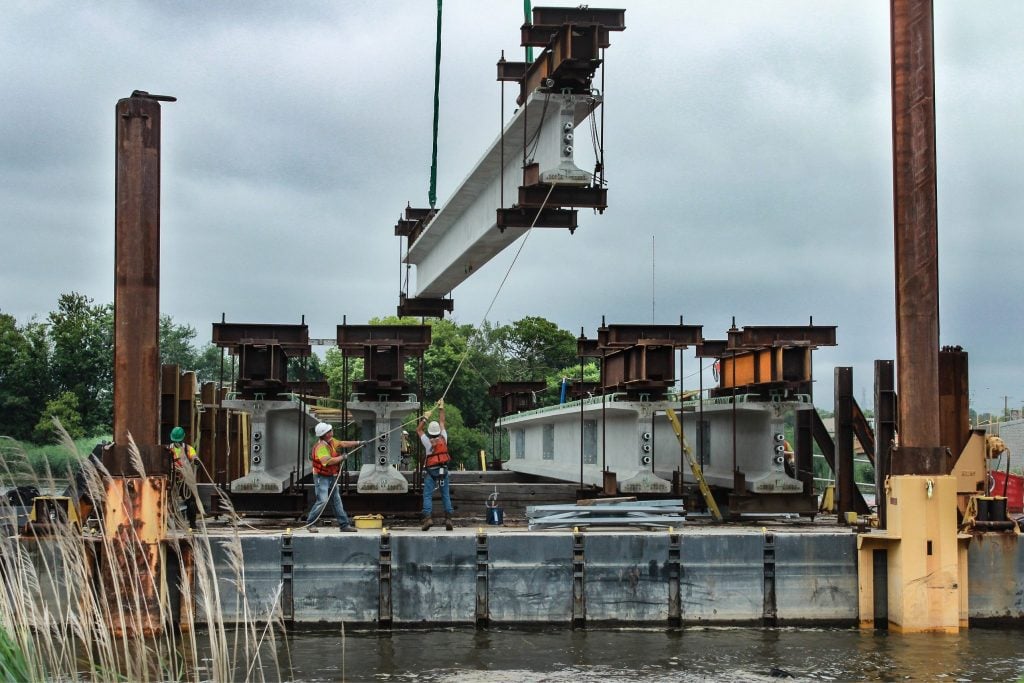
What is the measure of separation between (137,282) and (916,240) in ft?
34.9

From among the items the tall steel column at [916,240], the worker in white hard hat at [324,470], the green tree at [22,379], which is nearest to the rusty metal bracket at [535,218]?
the worker in white hard hat at [324,470]

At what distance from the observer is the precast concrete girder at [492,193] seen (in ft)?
57.3

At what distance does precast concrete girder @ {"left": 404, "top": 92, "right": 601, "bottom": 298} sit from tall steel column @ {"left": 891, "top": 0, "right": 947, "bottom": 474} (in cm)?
473

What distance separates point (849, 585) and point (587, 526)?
4.01m

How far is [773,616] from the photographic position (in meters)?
15.5

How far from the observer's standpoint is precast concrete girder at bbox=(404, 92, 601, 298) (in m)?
17.5

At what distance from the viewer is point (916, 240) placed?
1493 cm

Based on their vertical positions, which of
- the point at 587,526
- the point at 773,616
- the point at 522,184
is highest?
the point at 522,184

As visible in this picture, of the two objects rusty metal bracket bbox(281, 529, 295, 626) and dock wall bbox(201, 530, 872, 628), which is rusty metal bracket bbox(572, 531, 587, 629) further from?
rusty metal bracket bbox(281, 529, 295, 626)

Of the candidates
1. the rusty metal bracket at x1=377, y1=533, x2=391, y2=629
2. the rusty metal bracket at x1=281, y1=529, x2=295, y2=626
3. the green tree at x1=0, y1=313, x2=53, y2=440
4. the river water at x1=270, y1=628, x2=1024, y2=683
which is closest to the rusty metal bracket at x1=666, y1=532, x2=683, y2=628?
the river water at x1=270, y1=628, x2=1024, y2=683

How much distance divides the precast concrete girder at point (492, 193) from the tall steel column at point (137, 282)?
599 centimetres

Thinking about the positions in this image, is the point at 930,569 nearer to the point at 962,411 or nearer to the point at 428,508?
the point at 962,411

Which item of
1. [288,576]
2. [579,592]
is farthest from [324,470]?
[579,592]

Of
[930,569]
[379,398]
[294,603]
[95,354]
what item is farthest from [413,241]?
[95,354]
